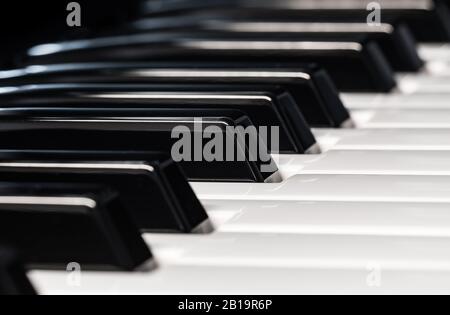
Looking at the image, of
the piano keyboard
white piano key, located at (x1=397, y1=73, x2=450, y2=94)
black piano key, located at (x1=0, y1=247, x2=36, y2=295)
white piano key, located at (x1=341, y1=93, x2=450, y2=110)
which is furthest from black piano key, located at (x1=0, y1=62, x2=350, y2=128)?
black piano key, located at (x1=0, y1=247, x2=36, y2=295)

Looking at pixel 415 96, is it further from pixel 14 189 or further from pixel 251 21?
pixel 14 189

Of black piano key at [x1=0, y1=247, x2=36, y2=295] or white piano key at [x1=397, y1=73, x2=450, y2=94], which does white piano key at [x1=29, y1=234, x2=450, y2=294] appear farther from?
white piano key at [x1=397, y1=73, x2=450, y2=94]

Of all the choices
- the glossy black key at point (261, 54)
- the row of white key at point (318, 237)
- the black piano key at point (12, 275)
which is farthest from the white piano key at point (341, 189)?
the glossy black key at point (261, 54)

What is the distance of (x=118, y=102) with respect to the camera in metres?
1.45

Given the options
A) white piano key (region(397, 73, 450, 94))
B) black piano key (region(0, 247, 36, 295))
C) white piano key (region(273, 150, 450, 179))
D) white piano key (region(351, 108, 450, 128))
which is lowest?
white piano key (region(397, 73, 450, 94))

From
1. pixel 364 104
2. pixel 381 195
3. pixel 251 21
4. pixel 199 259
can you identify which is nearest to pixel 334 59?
pixel 364 104

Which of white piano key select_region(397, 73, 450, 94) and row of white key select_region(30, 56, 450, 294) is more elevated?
row of white key select_region(30, 56, 450, 294)

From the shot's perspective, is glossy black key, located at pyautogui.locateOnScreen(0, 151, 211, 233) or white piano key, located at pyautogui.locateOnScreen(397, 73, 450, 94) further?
white piano key, located at pyautogui.locateOnScreen(397, 73, 450, 94)

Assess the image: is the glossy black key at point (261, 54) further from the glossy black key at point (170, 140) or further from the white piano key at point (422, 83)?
the glossy black key at point (170, 140)

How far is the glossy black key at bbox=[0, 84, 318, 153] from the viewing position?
1433 mm

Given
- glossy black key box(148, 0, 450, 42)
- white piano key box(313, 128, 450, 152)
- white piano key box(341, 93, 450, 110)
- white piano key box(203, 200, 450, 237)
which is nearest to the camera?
white piano key box(203, 200, 450, 237)

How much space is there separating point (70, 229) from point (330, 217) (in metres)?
0.26

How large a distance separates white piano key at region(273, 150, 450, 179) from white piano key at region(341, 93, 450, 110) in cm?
29

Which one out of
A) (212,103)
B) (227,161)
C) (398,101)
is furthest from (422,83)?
(227,161)
